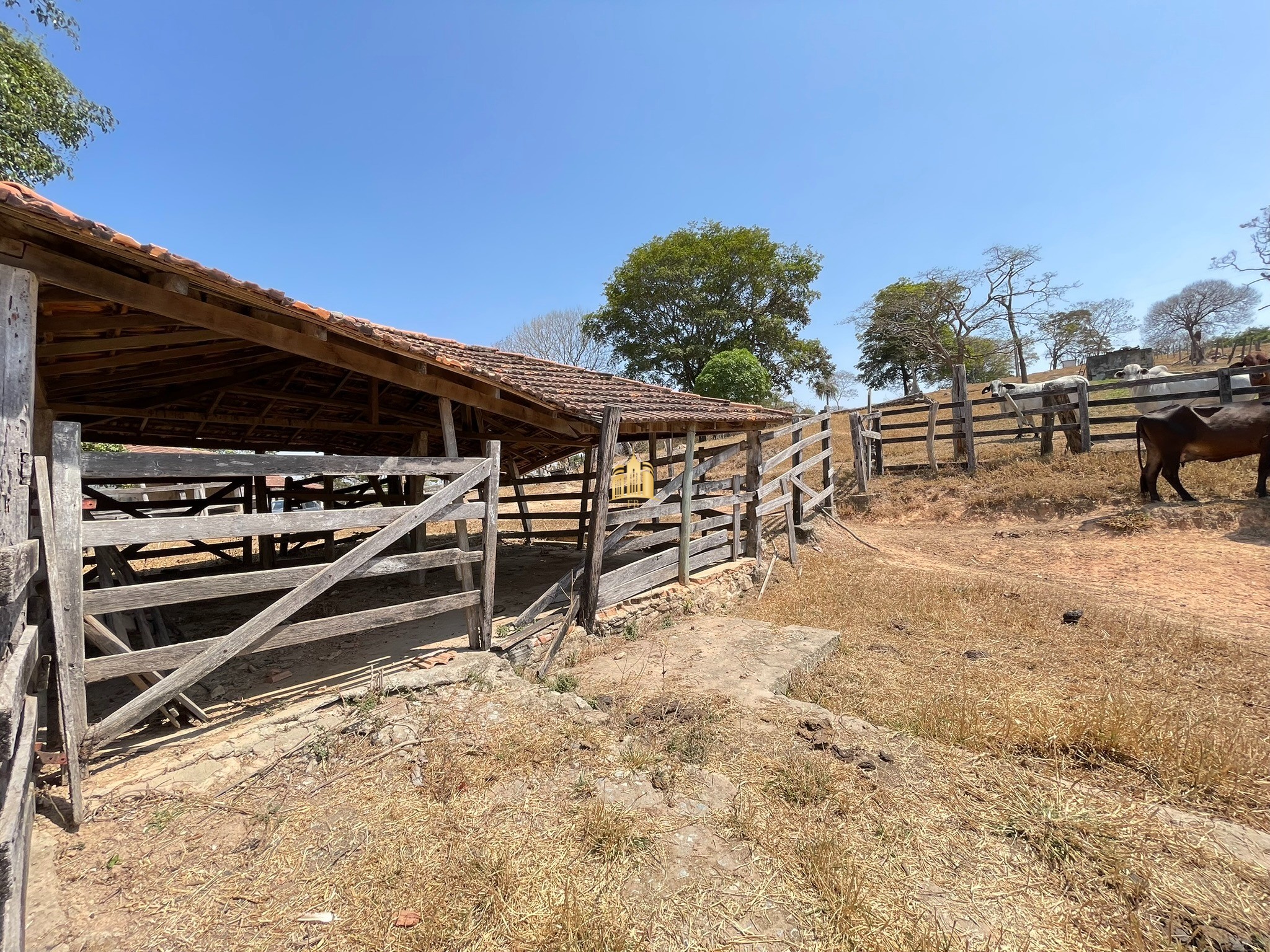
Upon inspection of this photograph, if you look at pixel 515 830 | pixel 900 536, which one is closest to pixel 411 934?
pixel 515 830

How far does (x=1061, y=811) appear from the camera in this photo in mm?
2852

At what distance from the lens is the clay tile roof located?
2580mm

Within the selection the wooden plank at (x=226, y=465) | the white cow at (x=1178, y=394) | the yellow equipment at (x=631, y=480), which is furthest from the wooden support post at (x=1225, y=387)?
the wooden plank at (x=226, y=465)

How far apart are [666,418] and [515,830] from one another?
14.7 ft

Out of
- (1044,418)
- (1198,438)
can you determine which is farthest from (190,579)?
(1044,418)

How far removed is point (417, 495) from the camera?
7.79 metres

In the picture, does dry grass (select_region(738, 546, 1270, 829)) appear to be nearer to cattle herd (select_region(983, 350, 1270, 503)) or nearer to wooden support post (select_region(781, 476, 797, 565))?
wooden support post (select_region(781, 476, 797, 565))

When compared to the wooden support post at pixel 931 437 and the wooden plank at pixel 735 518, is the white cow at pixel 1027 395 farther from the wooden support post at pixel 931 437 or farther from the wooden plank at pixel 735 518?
the wooden plank at pixel 735 518

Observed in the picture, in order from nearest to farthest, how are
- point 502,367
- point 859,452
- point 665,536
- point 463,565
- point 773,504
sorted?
point 463,565
point 502,367
point 665,536
point 773,504
point 859,452

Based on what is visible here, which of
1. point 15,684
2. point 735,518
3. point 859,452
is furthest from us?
point 859,452

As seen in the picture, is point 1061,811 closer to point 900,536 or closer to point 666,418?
point 666,418

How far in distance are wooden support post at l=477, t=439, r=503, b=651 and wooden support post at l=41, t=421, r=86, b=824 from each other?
2563 mm

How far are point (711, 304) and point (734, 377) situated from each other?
7394mm

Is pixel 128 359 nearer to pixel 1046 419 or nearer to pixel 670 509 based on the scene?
pixel 670 509
